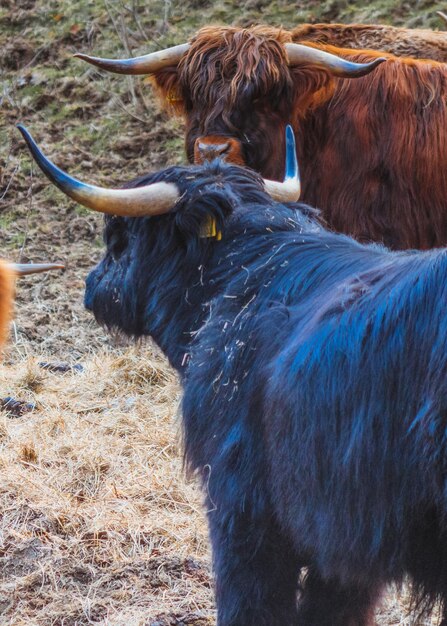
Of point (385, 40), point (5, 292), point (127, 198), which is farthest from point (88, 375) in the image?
point (127, 198)

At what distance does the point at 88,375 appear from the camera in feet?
21.6

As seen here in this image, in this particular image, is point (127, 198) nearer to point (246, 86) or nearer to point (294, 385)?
point (294, 385)

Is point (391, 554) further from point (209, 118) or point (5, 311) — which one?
point (209, 118)

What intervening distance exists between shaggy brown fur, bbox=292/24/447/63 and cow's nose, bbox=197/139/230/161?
1.44 metres

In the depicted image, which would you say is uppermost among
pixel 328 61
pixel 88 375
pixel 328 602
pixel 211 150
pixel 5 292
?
pixel 328 61

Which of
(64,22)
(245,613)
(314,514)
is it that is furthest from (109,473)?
(64,22)

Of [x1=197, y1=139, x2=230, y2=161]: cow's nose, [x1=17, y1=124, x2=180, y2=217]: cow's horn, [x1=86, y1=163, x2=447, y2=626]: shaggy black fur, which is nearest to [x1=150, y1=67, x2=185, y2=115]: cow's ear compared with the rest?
[x1=197, y1=139, x2=230, y2=161]: cow's nose

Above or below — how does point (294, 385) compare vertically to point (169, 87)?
above

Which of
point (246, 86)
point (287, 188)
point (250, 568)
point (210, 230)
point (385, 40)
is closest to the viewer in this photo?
point (250, 568)

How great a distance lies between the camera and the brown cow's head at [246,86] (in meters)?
5.66

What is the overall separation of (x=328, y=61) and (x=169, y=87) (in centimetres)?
90

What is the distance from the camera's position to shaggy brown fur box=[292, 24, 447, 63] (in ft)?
22.0

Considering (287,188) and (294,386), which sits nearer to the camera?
(294,386)

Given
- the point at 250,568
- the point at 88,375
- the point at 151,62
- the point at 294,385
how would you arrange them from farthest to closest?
the point at 88,375 → the point at 151,62 → the point at 250,568 → the point at 294,385
